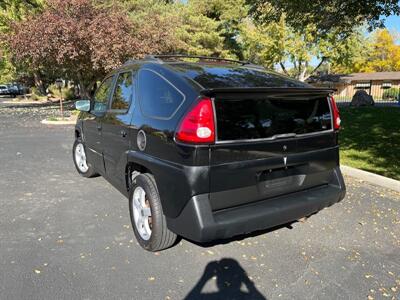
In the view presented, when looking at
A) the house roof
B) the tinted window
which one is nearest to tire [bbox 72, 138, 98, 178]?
the tinted window

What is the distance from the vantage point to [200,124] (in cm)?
304

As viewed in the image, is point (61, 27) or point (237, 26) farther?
point (237, 26)

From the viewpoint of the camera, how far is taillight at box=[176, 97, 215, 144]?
3039mm

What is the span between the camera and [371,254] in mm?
3680

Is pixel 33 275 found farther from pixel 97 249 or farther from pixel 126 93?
pixel 126 93

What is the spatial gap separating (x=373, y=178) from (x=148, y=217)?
12.9 feet

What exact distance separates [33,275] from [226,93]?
2.28 metres

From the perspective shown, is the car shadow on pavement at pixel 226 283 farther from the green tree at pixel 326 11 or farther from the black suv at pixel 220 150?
the green tree at pixel 326 11

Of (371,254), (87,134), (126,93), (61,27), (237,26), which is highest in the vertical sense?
(237,26)

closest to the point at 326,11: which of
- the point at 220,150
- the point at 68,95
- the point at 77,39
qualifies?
the point at 220,150

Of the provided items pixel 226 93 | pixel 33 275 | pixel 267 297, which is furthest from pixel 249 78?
pixel 33 275

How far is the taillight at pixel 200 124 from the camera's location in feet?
9.97

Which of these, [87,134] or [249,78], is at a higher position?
[249,78]

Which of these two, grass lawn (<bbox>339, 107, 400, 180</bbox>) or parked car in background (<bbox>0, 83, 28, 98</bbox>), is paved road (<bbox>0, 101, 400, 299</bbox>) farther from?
parked car in background (<bbox>0, 83, 28, 98</bbox>)
